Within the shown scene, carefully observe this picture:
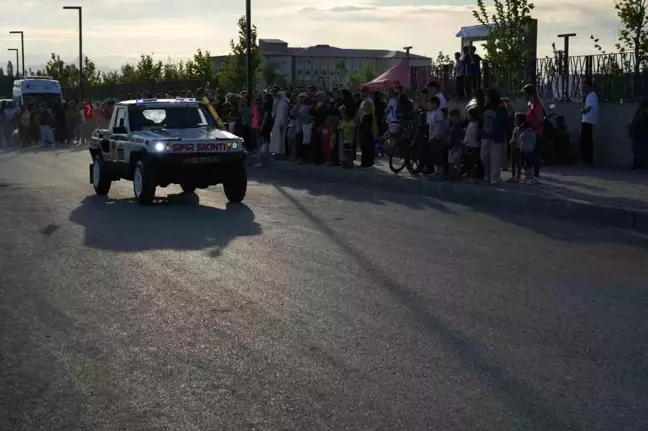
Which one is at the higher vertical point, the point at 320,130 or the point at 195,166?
the point at 320,130

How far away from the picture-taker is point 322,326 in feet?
25.2

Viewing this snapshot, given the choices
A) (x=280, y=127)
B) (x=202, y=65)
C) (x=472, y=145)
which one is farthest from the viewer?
(x=202, y=65)

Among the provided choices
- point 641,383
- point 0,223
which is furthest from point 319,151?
point 641,383

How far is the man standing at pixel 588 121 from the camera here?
22984mm

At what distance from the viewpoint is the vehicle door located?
18.0 metres

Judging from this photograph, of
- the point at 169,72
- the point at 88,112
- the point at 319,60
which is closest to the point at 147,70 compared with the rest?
the point at 169,72

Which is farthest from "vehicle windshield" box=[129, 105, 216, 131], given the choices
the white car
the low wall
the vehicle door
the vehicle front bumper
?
the low wall

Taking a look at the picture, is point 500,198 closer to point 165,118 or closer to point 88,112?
point 165,118

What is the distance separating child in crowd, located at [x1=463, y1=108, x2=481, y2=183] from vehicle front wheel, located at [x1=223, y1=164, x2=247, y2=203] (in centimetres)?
424

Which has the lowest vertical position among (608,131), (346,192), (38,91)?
(346,192)

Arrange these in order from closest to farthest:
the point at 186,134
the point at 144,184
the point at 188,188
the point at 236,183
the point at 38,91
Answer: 1. the point at 144,184
2. the point at 186,134
3. the point at 236,183
4. the point at 188,188
5. the point at 38,91

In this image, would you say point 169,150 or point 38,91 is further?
point 38,91

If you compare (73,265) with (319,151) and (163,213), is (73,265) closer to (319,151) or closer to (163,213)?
(163,213)

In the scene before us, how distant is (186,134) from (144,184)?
3.63ft
